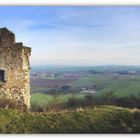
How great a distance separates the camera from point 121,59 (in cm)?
1013

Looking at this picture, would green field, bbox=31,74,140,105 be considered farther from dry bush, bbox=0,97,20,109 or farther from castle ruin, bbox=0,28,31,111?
dry bush, bbox=0,97,20,109

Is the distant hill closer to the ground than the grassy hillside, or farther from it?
farther from it

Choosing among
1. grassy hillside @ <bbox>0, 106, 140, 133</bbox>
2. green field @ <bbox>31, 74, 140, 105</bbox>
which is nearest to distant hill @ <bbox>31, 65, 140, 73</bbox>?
green field @ <bbox>31, 74, 140, 105</bbox>

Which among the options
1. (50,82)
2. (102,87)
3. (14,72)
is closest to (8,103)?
(14,72)

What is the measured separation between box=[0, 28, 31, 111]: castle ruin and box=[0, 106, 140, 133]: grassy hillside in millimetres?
249

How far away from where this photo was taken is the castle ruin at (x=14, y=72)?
33.8 feet

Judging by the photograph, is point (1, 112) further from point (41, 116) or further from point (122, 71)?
point (122, 71)

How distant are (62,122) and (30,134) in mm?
499

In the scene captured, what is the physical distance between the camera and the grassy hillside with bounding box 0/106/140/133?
9953 mm

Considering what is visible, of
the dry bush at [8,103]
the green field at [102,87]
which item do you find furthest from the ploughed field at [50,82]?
the dry bush at [8,103]

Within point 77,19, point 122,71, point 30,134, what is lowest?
point 30,134
